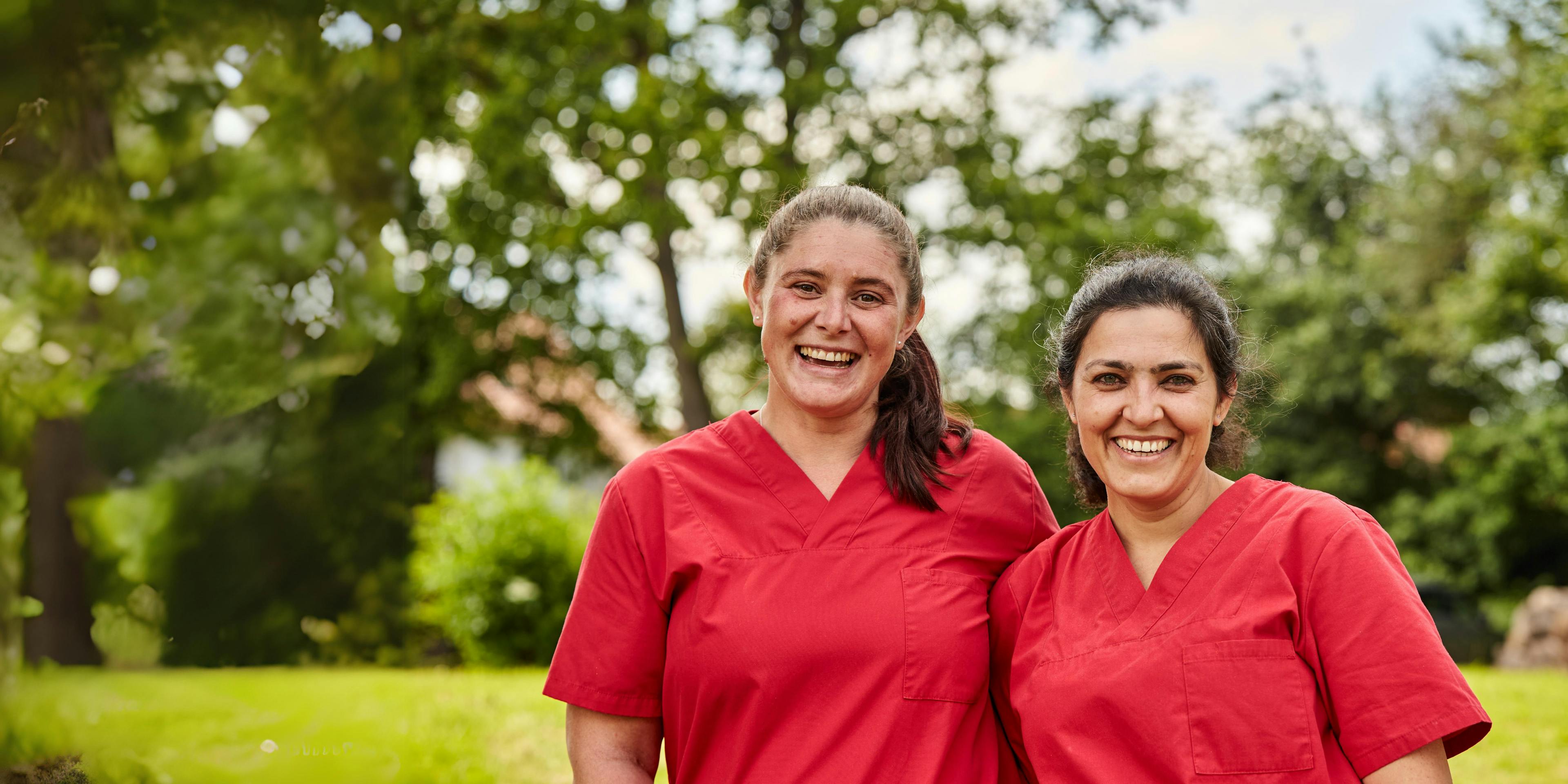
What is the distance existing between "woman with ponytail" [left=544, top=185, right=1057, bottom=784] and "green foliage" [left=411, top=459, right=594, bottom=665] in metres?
9.82

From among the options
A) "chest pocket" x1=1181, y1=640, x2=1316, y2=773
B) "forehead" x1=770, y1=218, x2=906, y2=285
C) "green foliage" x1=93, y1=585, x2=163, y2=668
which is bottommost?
"chest pocket" x1=1181, y1=640, x2=1316, y2=773

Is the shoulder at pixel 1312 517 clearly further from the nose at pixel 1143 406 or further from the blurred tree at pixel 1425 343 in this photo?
the blurred tree at pixel 1425 343

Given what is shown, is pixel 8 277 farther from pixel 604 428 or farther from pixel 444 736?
pixel 604 428

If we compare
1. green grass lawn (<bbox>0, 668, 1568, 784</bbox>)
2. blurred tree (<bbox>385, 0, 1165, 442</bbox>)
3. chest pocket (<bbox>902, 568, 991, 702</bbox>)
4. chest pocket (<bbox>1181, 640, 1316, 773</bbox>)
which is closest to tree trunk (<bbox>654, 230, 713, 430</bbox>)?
blurred tree (<bbox>385, 0, 1165, 442</bbox>)

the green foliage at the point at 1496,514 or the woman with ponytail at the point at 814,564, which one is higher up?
the woman with ponytail at the point at 814,564

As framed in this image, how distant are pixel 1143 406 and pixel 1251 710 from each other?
506mm

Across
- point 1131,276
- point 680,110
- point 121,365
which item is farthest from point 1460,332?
point 121,365

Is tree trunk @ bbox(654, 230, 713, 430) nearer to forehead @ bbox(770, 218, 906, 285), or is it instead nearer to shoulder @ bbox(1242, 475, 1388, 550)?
forehead @ bbox(770, 218, 906, 285)

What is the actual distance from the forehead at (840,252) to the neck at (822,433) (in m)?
0.28

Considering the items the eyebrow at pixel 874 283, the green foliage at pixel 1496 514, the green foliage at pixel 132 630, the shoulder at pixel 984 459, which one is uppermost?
the eyebrow at pixel 874 283

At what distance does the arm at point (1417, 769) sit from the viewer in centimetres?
173

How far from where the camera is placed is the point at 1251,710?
1790mm

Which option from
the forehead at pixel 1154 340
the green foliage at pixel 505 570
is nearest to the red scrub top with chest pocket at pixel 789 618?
the forehead at pixel 1154 340

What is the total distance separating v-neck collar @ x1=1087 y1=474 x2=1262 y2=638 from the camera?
6.50 feet
